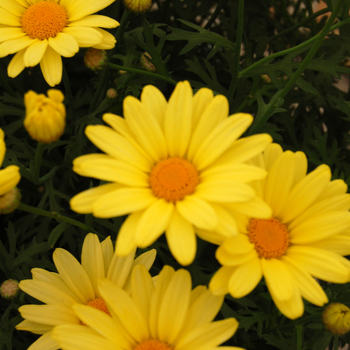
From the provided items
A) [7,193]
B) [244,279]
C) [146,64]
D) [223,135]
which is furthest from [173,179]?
[146,64]

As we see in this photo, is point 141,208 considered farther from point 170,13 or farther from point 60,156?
point 170,13

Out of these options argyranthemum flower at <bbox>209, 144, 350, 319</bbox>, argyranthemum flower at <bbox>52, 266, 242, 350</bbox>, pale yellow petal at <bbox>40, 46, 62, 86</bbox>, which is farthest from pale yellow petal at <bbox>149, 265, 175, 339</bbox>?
pale yellow petal at <bbox>40, 46, 62, 86</bbox>

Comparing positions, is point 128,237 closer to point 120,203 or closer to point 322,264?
point 120,203

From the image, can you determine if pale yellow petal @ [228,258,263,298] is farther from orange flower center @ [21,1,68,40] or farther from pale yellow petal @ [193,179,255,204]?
orange flower center @ [21,1,68,40]

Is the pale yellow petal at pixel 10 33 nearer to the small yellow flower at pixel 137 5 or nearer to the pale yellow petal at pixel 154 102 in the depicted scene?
the small yellow flower at pixel 137 5

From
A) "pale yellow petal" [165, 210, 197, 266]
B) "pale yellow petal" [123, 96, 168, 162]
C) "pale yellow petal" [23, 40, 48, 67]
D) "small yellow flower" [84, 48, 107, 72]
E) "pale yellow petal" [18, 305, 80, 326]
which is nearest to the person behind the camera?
"pale yellow petal" [165, 210, 197, 266]

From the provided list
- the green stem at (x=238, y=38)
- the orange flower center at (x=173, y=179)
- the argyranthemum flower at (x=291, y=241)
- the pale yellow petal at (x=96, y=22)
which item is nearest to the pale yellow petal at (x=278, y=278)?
the argyranthemum flower at (x=291, y=241)

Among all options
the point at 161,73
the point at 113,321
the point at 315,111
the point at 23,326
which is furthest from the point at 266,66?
the point at 23,326
